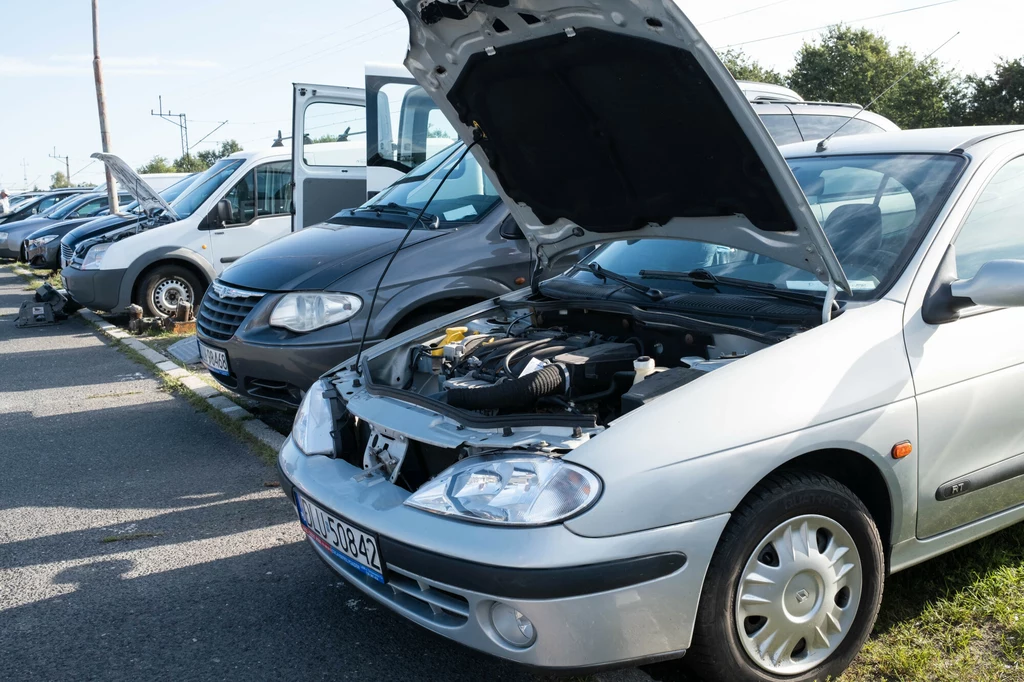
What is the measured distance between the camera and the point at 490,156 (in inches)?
151

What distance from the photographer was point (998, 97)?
126 feet

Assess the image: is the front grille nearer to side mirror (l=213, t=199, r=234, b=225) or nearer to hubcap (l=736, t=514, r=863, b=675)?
hubcap (l=736, t=514, r=863, b=675)

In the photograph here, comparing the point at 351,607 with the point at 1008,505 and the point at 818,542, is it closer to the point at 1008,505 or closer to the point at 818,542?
the point at 818,542

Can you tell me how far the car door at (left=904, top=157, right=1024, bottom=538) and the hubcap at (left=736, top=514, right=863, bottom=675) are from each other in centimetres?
38

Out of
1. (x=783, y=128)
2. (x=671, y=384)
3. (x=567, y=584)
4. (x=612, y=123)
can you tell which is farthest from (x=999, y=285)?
(x=783, y=128)

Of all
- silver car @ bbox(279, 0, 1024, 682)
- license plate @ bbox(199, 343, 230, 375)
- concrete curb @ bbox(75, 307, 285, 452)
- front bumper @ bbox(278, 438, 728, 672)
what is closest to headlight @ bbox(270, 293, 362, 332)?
license plate @ bbox(199, 343, 230, 375)

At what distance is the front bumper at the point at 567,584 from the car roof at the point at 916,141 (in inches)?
72.9

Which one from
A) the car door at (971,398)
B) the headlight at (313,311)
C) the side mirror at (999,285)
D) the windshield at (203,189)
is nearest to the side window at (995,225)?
the car door at (971,398)

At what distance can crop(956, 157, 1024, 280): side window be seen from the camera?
3014 millimetres

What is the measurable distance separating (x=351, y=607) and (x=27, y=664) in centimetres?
110

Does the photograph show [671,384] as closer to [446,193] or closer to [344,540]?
[344,540]

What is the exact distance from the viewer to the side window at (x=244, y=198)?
10.5m

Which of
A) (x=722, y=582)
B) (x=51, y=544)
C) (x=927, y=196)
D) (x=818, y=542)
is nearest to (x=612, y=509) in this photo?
(x=722, y=582)

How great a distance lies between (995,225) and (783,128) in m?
3.77
